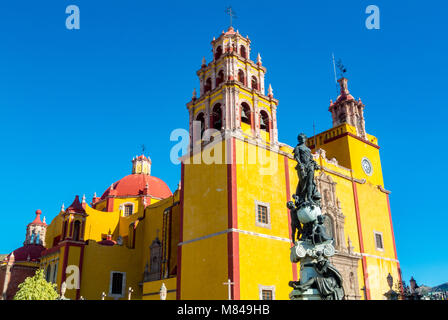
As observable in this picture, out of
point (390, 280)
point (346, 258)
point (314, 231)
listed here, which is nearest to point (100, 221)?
point (346, 258)

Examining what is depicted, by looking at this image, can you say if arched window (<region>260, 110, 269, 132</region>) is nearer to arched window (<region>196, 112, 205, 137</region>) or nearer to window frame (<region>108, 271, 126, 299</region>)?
arched window (<region>196, 112, 205, 137</region>)

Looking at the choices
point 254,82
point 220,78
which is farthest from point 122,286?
point 254,82

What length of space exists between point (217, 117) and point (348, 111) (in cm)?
1422

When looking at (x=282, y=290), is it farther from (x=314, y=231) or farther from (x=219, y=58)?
(x=219, y=58)

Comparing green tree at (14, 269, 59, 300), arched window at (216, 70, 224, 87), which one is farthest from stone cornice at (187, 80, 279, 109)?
green tree at (14, 269, 59, 300)

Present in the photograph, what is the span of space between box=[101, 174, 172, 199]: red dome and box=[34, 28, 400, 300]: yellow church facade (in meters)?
2.41

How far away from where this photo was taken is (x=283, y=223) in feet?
77.9

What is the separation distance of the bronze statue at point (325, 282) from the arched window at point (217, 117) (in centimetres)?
1698

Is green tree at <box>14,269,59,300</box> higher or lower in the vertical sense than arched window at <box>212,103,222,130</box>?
lower

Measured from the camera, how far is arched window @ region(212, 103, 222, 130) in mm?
25828

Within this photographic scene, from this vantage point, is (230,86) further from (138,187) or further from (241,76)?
(138,187)

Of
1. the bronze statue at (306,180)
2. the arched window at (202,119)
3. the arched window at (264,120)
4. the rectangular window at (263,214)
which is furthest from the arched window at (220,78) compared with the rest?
the bronze statue at (306,180)

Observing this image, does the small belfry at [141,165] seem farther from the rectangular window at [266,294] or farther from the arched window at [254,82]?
the rectangular window at [266,294]

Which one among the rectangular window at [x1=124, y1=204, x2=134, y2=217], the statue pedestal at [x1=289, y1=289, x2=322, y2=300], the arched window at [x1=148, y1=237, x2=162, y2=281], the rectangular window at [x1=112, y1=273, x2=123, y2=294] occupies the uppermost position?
the rectangular window at [x1=124, y1=204, x2=134, y2=217]
